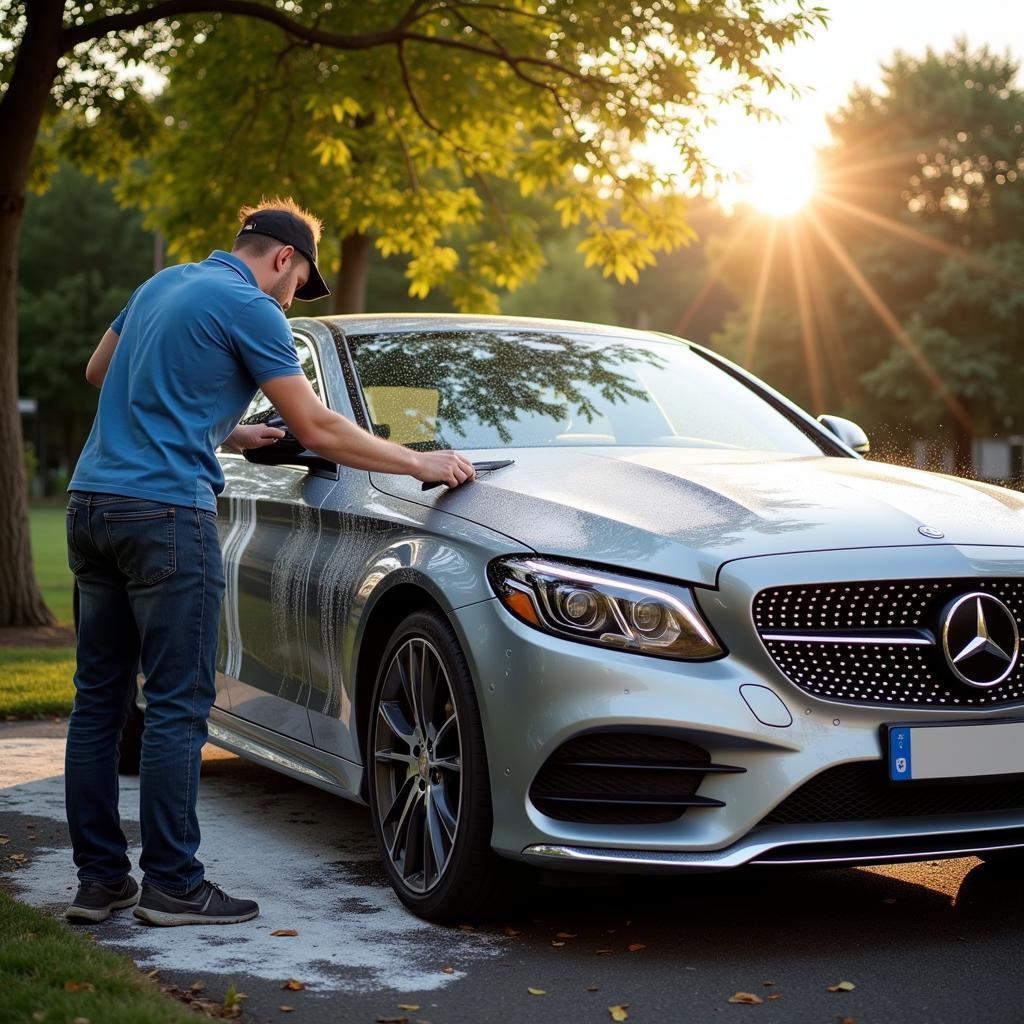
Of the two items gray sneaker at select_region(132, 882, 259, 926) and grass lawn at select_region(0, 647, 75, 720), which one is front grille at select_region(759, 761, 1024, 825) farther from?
grass lawn at select_region(0, 647, 75, 720)

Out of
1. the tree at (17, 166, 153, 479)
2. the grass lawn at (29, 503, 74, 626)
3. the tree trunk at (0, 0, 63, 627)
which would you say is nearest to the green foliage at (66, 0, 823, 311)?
the tree trunk at (0, 0, 63, 627)

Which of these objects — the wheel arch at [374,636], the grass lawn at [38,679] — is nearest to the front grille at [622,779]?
the wheel arch at [374,636]

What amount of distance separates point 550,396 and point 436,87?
9.85 meters

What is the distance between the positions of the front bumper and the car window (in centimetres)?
174

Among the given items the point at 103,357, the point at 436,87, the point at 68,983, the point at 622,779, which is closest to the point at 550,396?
the point at 103,357

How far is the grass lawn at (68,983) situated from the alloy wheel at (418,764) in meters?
0.86

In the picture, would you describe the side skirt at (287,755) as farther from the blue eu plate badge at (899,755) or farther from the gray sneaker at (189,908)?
the blue eu plate badge at (899,755)

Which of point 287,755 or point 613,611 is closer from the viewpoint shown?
point 613,611

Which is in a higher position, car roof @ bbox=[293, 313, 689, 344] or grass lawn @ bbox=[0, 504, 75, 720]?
car roof @ bbox=[293, 313, 689, 344]

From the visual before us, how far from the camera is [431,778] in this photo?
439cm

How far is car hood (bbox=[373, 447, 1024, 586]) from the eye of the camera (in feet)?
13.2

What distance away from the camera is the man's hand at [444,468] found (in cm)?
439

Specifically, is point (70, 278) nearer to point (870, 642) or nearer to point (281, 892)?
point (281, 892)

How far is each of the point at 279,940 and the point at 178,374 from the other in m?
1.47
